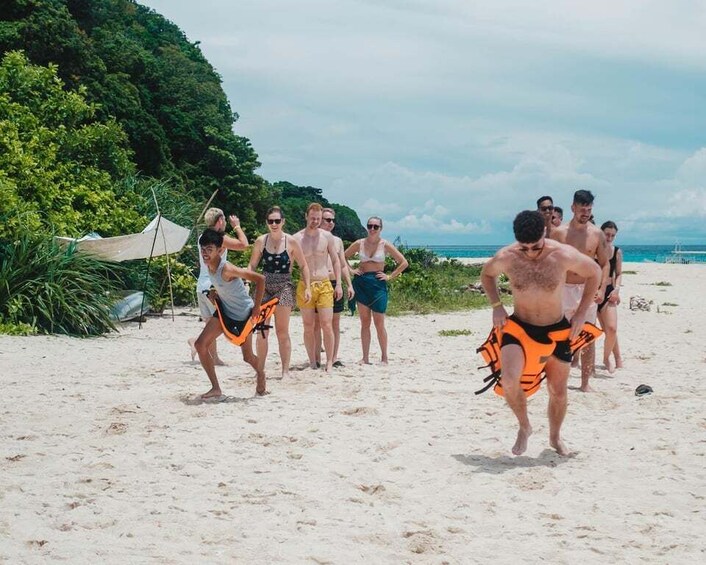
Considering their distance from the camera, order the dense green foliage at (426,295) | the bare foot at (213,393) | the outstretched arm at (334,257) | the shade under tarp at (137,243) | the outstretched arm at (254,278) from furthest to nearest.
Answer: the dense green foliage at (426,295) → the shade under tarp at (137,243) → the outstretched arm at (334,257) → the bare foot at (213,393) → the outstretched arm at (254,278)

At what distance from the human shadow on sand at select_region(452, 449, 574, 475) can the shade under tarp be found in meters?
8.07

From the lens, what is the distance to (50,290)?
1157 cm

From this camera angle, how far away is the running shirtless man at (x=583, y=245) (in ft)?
24.3

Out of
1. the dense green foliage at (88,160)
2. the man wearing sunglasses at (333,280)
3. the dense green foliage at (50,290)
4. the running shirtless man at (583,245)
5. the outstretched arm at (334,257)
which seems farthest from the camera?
the dense green foliage at (88,160)

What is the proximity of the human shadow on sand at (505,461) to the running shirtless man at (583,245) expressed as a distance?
7.08ft

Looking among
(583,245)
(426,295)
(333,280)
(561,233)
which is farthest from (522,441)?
(426,295)

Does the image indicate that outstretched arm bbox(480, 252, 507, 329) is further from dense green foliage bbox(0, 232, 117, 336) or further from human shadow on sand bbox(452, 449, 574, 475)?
dense green foliage bbox(0, 232, 117, 336)

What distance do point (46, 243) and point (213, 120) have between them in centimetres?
2334

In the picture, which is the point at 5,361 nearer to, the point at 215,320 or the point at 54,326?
the point at 54,326

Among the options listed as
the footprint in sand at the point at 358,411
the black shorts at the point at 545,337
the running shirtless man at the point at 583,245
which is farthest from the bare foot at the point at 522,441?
the running shirtless man at the point at 583,245

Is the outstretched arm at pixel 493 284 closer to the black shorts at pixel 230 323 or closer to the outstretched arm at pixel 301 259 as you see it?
the black shorts at pixel 230 323

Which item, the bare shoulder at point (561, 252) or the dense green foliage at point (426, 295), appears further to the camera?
the dense green foliage at point (426, 295)

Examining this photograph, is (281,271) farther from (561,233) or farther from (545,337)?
(545,337)

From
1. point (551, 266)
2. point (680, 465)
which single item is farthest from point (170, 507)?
point (680, 465)
